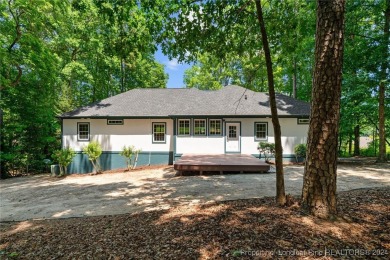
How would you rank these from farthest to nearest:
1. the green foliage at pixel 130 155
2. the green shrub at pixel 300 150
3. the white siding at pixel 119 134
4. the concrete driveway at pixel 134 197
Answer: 1. the white siding at pixel 119 134
2. the green foliage at pixel 130 155
3. the green shrub at pixel 300 150
4. the concrete driveway at pixel 134 197

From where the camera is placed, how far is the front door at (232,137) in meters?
13.7

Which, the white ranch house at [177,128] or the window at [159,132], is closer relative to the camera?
the white ranch house at [177,128]

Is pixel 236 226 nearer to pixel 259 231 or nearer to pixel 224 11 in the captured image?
pixel 259 231

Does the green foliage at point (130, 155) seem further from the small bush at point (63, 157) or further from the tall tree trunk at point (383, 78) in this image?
the tall tree trunk at point (383, 78)

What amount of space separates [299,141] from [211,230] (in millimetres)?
11953

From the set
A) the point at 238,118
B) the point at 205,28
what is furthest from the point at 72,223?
the point at 238,118

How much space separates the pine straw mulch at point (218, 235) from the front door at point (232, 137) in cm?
924

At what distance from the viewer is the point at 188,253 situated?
2.68 m

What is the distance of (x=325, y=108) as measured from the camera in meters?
3.26

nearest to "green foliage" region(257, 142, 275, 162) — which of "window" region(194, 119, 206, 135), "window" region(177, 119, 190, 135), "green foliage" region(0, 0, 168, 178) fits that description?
"window" region(194, 119, 206, 135)

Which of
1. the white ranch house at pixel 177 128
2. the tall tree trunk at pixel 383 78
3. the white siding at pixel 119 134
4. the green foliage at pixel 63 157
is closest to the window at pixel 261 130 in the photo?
the white ranch house at pixel 177 128

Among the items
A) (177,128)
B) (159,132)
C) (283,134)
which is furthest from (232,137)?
(159,132)

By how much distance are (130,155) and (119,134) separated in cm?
217

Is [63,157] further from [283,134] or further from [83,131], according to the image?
[283,134]
